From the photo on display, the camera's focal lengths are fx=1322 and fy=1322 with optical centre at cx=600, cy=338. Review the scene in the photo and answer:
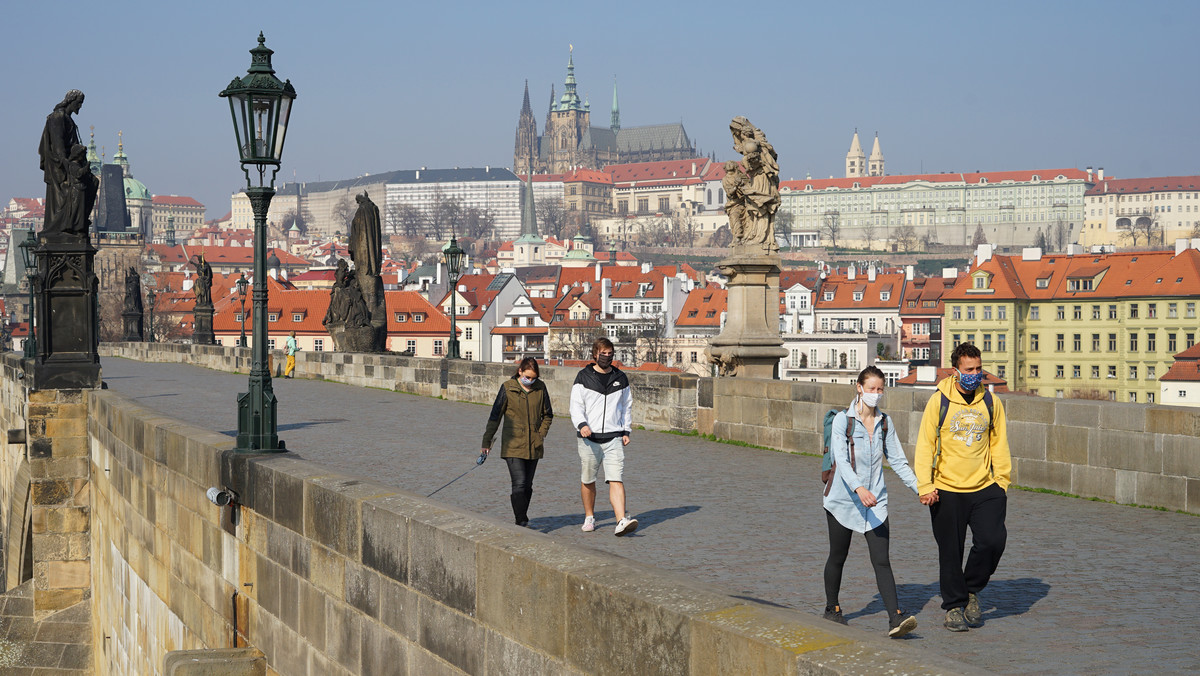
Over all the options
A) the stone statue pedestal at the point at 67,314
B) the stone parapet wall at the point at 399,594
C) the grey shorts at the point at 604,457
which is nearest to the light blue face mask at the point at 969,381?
the stone parapet wall at the point at 399,594

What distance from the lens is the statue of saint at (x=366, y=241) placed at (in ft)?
83.6

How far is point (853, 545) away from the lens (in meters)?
7.64

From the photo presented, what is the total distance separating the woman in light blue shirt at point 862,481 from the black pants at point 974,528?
0.69ft

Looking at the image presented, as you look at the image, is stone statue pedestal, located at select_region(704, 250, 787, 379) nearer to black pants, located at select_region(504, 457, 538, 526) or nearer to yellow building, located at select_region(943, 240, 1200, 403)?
black pants, located at select_region(504, 457, 538, 526)

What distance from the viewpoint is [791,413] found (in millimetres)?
12672

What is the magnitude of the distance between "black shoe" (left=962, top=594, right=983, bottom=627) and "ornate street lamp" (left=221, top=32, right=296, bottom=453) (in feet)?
13.6

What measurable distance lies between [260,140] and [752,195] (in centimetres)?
717

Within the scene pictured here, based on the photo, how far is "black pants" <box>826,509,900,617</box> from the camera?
552 centimetres

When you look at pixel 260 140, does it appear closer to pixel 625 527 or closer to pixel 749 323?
pixel 625 527

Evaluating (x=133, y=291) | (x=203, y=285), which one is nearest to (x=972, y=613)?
(x=203, y=285)

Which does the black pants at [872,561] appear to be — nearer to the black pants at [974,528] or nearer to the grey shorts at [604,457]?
the black pants at [974,528]

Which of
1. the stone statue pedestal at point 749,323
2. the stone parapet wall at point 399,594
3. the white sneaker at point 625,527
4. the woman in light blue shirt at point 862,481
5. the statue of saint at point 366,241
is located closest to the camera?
the stone parapet wall at point 399,594

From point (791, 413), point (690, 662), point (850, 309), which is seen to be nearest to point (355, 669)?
point (690, 662)

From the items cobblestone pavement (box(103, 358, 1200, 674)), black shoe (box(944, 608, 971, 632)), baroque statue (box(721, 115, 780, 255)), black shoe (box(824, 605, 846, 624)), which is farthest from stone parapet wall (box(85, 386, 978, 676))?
baroque statue (box(721, 115, 780, 255))
